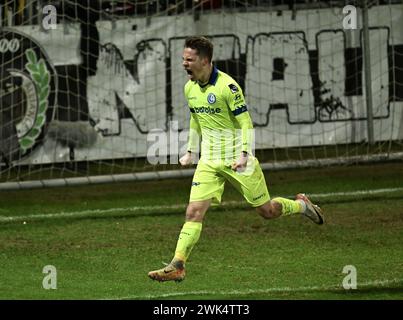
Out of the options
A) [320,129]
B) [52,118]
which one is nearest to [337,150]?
[320,129]

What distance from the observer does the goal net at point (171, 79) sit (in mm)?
17188

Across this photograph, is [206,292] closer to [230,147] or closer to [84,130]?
[230,147]

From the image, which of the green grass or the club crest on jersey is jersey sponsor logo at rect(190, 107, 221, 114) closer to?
the club crest on jersey

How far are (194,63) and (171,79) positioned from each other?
25.5ft

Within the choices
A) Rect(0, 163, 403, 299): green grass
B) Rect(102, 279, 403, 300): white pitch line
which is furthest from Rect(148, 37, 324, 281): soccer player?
Rect(0, 163, 403, 299): green grass

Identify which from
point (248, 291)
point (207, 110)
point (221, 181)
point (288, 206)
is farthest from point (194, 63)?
point (248, 291)

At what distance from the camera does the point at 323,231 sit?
12898 mm

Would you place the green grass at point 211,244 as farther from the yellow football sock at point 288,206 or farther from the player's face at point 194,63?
the player's face at point 194,63

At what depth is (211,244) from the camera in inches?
486

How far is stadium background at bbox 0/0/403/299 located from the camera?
15531mm

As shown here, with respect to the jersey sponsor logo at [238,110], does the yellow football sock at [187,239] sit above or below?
below

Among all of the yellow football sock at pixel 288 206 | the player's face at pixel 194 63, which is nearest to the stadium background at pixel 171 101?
the yellow football sock at pixel 288 206

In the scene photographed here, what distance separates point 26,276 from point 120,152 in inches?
270

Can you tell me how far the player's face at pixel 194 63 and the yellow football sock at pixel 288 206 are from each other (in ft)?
5.40
